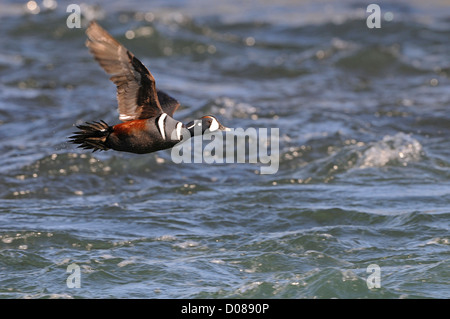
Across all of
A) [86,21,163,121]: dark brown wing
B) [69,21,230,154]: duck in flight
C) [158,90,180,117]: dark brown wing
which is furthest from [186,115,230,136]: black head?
[158,90,180,117]: dark brown wing

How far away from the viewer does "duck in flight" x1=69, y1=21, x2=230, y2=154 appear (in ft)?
16.9

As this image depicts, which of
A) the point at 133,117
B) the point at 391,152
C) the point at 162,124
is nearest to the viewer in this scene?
the point at 162,124

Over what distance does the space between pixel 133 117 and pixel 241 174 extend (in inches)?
132

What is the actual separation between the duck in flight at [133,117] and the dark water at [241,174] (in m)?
1.28

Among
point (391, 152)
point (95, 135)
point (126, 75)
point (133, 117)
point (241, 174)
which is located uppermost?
point (126, 75)

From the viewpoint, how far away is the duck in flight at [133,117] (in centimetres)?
516

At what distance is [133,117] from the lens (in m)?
5.43

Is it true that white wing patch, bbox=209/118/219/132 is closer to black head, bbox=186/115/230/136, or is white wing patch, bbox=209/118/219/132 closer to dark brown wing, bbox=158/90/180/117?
black head, bbox=186/115/230/136

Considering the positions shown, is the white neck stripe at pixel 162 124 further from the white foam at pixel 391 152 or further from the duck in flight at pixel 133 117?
the white foam at pixel 391 152

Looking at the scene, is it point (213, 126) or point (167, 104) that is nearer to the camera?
point (213, 126)

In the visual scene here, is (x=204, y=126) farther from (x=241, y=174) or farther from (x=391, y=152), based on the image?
(x=391, y=152)

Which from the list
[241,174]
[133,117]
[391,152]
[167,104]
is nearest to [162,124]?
[133,117]

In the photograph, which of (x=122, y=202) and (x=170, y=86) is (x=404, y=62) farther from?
(x=122, y=202)
